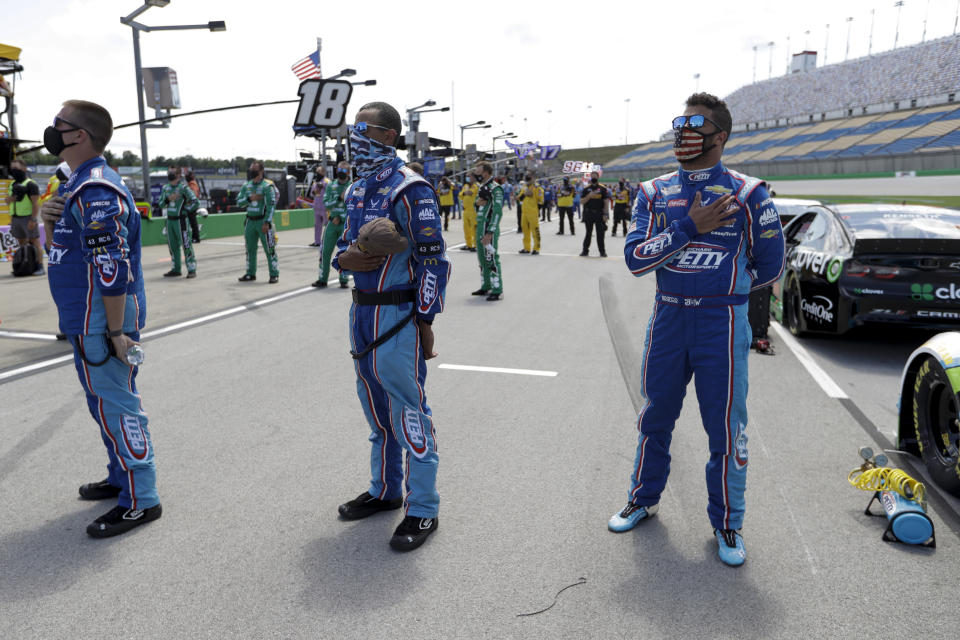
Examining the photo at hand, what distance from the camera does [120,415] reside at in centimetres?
321

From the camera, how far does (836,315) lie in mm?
6480

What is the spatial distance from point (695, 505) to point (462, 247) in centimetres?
1523

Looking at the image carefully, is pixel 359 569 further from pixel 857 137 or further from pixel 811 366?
pixel 857 137

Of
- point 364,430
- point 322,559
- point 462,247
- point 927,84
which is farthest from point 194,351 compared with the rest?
point 927,84

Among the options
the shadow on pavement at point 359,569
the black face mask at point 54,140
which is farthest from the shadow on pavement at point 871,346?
the black face mask at point 54,140

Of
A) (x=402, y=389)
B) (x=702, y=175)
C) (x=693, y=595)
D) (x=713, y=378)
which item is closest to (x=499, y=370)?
(x=402, y=389)

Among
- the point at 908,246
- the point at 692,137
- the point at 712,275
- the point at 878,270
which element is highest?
the point at 692,137

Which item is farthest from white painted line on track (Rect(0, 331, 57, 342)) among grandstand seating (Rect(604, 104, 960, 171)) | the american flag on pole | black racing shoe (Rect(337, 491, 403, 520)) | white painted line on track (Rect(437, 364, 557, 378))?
grandstand seating (Rect(604, 104, 960, 171))

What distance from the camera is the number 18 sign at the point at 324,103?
16375mm

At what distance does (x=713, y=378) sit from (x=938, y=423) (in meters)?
1.57

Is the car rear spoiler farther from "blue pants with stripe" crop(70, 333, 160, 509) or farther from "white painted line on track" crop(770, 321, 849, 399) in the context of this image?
"blue pants with stripe" crop(70, 333, 160, 509)

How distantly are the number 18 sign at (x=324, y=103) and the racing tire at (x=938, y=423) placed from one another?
48.3ft

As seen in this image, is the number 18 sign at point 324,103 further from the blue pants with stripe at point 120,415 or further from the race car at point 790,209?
the blue pants with stripe at point 120,415

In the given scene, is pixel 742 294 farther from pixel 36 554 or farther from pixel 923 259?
pixel 923 259
